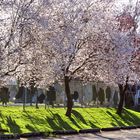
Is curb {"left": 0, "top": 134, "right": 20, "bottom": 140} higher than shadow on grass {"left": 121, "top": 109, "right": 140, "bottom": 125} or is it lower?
lower

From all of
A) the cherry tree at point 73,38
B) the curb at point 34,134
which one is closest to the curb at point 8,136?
the curb at point 34,134

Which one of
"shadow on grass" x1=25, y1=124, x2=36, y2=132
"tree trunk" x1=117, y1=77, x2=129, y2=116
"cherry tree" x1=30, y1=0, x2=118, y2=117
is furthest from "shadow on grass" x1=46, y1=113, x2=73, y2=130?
"tree trunk" x1=117, y1=77, x2=129, y2=116

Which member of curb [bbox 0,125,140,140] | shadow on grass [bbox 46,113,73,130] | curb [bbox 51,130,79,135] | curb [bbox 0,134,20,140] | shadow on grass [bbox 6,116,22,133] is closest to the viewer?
curb [bbox 0,134,20,140]

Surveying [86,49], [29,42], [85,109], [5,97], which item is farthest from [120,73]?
[29,42]

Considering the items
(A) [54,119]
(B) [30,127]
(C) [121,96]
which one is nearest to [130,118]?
(C) [121,96]

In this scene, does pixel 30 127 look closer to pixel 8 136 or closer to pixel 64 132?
pixel 64 132

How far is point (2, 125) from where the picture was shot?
20.9 m

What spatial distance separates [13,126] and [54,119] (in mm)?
4485

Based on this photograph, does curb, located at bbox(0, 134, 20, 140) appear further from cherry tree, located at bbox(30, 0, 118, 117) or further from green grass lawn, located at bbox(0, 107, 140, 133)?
cherry tree, located at bbox(30, 0, 118, 117)

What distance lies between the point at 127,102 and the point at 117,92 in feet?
34.6

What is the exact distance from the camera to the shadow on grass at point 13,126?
20275mm

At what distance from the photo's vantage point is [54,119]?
2527 centimetres

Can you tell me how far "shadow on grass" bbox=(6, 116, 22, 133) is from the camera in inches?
798

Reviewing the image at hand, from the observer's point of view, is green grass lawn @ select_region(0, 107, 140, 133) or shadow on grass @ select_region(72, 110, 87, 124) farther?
shadow on grass @ select_region(72, 110, 87, 124)
